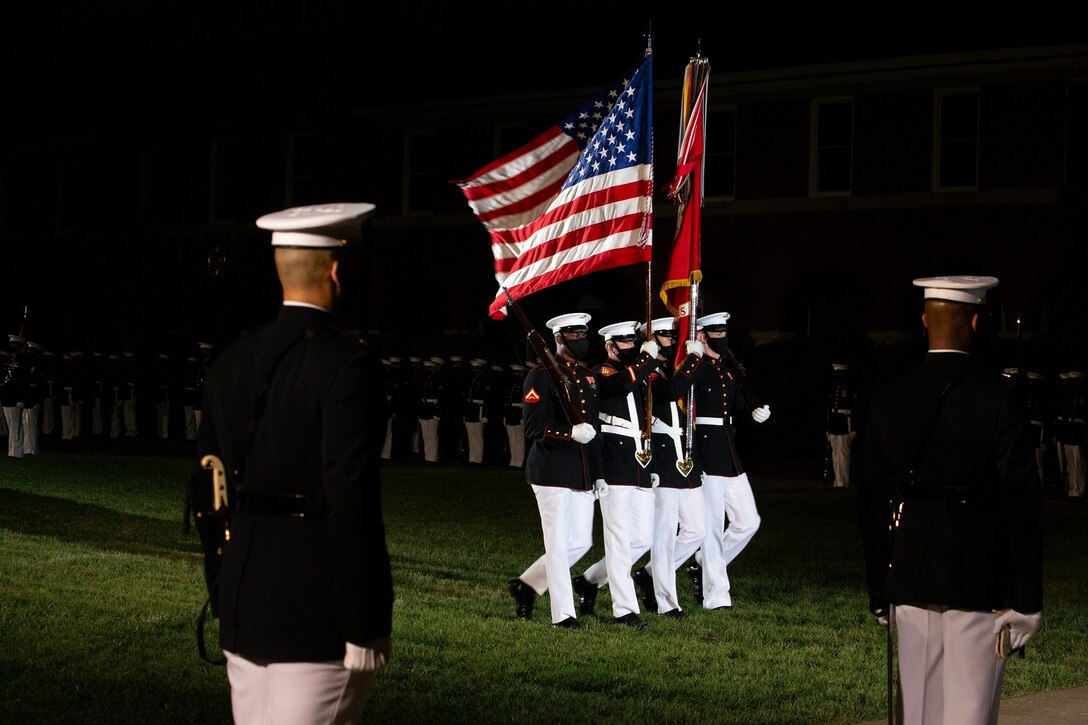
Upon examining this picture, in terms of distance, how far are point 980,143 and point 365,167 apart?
15194 mm

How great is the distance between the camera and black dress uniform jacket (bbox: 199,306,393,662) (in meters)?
4.18

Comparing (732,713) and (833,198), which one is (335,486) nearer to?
(732,713)

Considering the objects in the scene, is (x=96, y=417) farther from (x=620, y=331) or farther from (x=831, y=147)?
(x=620, y=331)

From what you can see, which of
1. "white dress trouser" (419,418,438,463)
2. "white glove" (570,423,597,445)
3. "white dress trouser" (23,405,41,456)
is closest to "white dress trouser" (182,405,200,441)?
"white dress trouser" (23,405,41,456)

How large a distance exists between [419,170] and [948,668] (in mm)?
32516

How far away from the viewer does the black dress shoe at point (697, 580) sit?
11.8 metres

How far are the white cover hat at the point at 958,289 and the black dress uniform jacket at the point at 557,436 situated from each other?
515 cm

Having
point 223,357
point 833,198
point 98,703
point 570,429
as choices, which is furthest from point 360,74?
point 223,357

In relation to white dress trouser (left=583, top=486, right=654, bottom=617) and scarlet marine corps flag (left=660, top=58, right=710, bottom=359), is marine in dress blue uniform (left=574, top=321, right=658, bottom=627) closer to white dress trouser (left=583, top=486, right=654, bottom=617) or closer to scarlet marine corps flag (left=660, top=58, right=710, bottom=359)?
white dress trouser (left=583, top=486, right=654, bottom=617)

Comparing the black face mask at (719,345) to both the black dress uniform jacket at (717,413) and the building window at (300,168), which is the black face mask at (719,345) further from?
the building window at (300,168)

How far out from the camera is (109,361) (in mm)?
32719

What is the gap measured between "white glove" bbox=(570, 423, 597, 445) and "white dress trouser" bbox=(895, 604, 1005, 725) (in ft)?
16.3

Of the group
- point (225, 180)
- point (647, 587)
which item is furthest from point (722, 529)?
point (225, 180)

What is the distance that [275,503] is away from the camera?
14.2 ft
